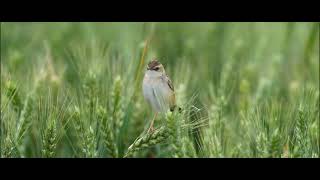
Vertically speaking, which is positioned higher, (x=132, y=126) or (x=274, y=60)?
(x=274, y=60)

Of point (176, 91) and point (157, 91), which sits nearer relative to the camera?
point (157, 91)

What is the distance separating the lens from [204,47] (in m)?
4.88

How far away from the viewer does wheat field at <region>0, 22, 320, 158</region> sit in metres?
2.50

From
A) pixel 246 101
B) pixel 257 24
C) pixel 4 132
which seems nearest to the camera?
pixel 4 132

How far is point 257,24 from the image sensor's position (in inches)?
213

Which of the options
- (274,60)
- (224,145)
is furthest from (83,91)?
(274,60)

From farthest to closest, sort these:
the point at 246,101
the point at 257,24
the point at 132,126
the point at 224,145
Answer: the point at 257,24
the point at 246,101
the point at 132,126
the point at 224,145

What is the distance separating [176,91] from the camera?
10.5ft

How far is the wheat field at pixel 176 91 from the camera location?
250cm

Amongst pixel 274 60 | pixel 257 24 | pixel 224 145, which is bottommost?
pixel 224 145

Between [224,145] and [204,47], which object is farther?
[204,47]

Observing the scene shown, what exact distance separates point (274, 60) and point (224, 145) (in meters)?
1.85
